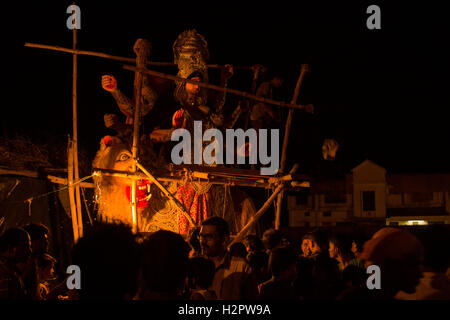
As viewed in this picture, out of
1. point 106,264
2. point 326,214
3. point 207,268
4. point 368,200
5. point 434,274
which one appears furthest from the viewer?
point 326,214

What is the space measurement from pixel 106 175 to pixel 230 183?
196 cm

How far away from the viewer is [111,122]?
810cm

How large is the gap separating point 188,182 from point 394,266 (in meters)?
4.94

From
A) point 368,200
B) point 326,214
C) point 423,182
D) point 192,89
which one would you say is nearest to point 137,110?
point 192,89

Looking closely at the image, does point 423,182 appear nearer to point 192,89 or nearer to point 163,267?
point 192,89

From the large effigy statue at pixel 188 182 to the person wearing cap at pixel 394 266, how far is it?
16.0 ft

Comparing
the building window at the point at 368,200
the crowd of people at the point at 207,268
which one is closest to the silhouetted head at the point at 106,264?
the crowd of people at the point at 207,268

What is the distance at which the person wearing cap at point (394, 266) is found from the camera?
10.9 ft

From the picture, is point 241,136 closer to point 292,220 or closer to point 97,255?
point 97,255

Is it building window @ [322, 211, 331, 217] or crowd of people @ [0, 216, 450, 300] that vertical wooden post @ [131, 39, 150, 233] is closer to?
crowd of people @ [0, 216, 450, 300]

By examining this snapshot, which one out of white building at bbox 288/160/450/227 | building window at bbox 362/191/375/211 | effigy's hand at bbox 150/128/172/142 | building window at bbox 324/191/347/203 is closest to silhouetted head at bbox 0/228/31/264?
effigy's hand at bbox 150/128/172/142

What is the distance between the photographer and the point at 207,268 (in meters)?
4.36

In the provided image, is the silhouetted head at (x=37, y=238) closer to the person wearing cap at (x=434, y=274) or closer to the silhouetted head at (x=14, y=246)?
the silhouetted head at (x=14, y=246)
